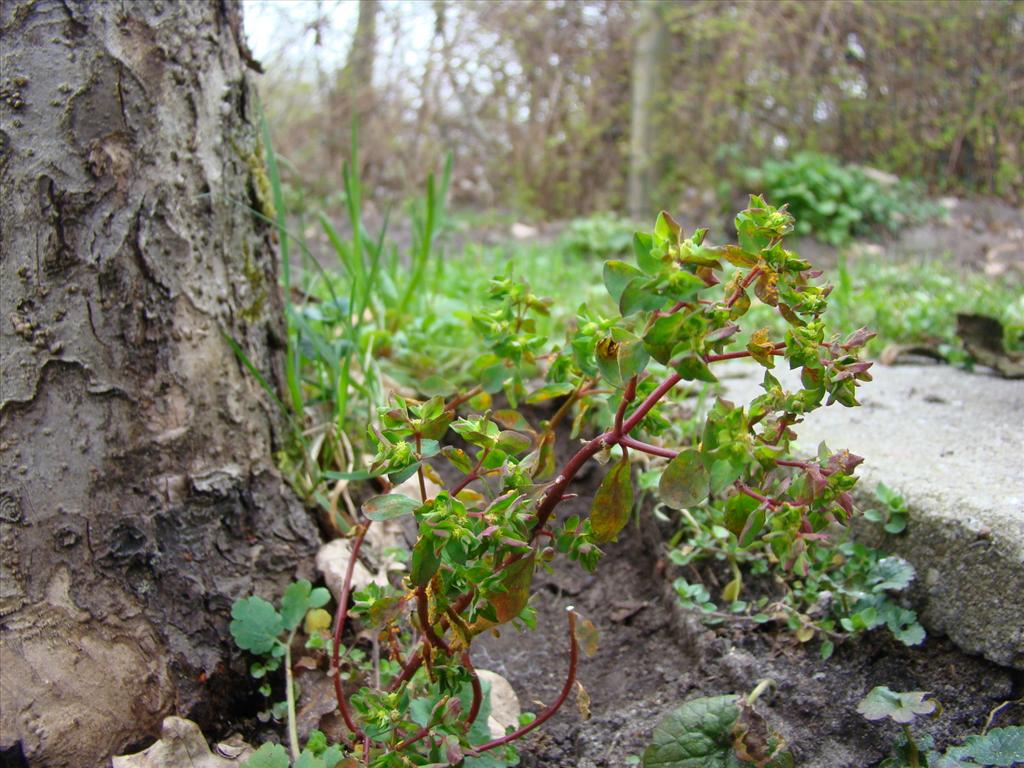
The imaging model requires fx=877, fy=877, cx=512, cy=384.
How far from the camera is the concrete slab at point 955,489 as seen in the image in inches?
52.2

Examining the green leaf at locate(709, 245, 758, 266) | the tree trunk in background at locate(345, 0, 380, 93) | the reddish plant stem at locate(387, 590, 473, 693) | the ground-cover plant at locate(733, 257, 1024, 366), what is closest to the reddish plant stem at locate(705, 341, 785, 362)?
the green leaf at locate(709, 245, 758, 266)

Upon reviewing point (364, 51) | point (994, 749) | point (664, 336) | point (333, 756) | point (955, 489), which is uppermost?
point (364, 51)

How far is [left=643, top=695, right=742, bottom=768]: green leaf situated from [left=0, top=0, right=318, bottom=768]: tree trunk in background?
2.39ft

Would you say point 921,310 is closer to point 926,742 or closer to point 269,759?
point 926,742

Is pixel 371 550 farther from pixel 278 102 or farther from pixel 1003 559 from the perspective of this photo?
pixel 278 102

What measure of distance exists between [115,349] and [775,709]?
118 cm

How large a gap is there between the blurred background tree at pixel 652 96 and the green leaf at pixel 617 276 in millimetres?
4745

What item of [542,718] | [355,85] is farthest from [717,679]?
[355,85]

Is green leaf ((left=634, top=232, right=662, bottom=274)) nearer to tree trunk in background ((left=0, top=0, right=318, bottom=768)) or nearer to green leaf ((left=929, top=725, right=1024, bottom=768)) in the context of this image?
green leaf ((left=929, top=725, right=1024, bottom=768))

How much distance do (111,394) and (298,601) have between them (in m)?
0.46

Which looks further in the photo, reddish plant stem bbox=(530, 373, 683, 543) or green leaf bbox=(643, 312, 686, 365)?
reddish plant stem bbox=(530, 373, 683, 543)

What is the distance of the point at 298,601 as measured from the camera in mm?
1488

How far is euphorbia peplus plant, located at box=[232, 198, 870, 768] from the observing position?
3.10ft

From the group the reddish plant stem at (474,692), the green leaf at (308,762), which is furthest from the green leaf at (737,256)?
the green leaf at (308,762)
